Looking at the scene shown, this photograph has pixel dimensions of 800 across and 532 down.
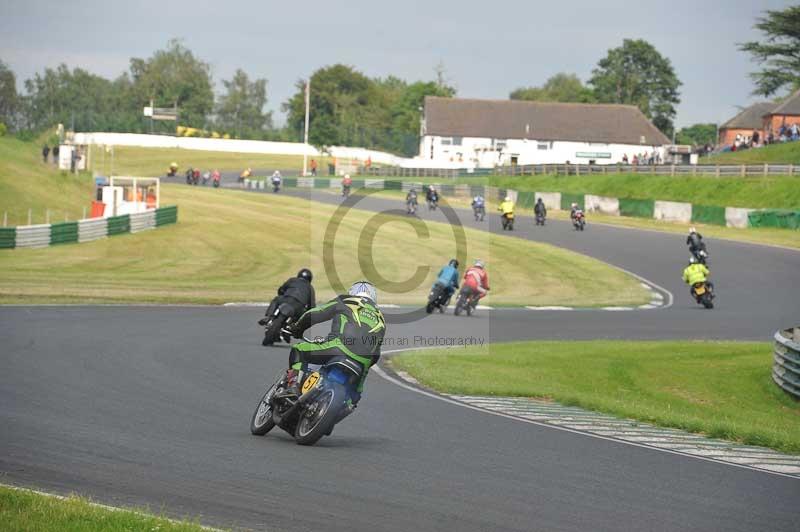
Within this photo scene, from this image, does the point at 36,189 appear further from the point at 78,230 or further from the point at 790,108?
the point at 790,108

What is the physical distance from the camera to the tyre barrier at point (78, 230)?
34844 millimetres

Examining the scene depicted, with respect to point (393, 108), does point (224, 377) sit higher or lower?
lower

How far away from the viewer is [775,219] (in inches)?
1960

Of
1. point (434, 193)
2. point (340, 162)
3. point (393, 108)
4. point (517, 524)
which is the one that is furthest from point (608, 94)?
point (517, 524)

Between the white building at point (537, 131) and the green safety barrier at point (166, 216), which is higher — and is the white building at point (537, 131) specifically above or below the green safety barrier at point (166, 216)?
above

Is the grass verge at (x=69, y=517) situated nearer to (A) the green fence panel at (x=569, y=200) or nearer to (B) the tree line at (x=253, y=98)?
(A) the green fence panel at (x=569, y=200)

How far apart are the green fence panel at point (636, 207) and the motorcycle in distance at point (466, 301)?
34.3 meters

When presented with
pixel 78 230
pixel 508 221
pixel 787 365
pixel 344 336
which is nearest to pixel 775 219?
pixel 508 221

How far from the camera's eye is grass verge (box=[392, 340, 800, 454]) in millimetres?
13702

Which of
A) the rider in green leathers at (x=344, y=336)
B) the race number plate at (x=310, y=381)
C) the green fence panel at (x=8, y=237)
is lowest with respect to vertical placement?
the green fence panel at (x=8, y=237)

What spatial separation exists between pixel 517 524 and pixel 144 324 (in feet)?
45.9

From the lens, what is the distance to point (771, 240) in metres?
46.8

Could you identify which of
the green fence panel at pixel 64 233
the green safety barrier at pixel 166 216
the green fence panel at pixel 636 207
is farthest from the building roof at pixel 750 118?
the green fence panel at pixel 64 233

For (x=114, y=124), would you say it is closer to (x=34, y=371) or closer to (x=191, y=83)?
(x=191, y=83)
